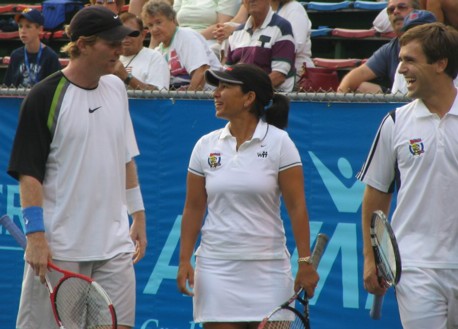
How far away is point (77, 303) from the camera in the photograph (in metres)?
5.38

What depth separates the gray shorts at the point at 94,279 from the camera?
18.1 feet

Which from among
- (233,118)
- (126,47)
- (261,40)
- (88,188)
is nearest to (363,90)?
(261,40)

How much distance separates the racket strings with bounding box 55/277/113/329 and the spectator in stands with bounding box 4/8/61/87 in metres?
4.70

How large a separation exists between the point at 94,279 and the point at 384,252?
1609 mm

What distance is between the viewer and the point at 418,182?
5074 millimetres

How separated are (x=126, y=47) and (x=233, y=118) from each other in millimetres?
3764

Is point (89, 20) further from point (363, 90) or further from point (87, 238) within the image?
point (363, 90)

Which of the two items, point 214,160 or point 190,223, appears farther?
point 190,223

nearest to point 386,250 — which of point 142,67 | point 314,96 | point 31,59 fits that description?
point 314,96

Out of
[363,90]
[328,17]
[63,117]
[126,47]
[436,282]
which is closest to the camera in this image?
[436,282]

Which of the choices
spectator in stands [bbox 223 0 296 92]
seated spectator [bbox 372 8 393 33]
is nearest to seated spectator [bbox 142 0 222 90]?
spectator in stands [bbox 223 0 296 92]

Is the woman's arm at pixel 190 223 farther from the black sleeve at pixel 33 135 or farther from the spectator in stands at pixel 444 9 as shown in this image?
the spectator in stands at pixel 444 9

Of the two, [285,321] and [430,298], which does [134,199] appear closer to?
[285,321]

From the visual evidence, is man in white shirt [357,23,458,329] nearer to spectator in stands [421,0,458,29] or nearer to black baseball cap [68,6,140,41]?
black baseball cap [68,6,140,41]
